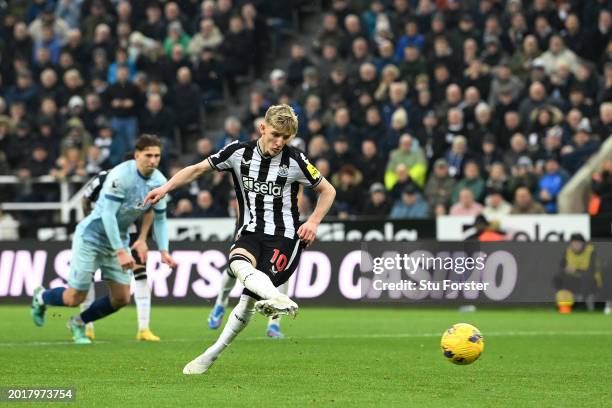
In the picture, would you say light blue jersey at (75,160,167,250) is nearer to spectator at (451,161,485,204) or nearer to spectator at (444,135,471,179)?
spectator at (451,161,485,204)

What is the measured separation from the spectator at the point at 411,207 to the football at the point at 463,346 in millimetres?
11473

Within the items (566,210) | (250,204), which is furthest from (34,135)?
(250,204)

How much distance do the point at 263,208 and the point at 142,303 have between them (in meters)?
4.90

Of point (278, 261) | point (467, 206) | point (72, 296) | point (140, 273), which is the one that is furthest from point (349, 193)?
point (278, 261)

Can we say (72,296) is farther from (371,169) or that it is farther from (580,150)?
(580,150)

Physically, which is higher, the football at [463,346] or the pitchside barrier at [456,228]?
the pitchside barrier at [456,228]

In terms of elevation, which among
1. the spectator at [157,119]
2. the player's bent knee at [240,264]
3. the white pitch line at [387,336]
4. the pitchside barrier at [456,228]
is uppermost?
the spectator at [157,119]

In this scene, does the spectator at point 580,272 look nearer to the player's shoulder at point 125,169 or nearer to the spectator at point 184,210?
the spectator at point 184,210

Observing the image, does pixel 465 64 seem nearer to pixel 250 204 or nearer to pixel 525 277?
pixel 525 277

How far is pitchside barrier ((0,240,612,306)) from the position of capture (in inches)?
715

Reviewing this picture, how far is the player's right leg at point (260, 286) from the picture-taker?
9859mm

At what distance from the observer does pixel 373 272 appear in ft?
62.4

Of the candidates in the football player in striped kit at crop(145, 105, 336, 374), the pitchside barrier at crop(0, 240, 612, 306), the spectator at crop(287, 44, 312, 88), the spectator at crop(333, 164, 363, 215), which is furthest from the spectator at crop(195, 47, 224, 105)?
the football player in striped kit at crop(145, 105, 336, 374)
